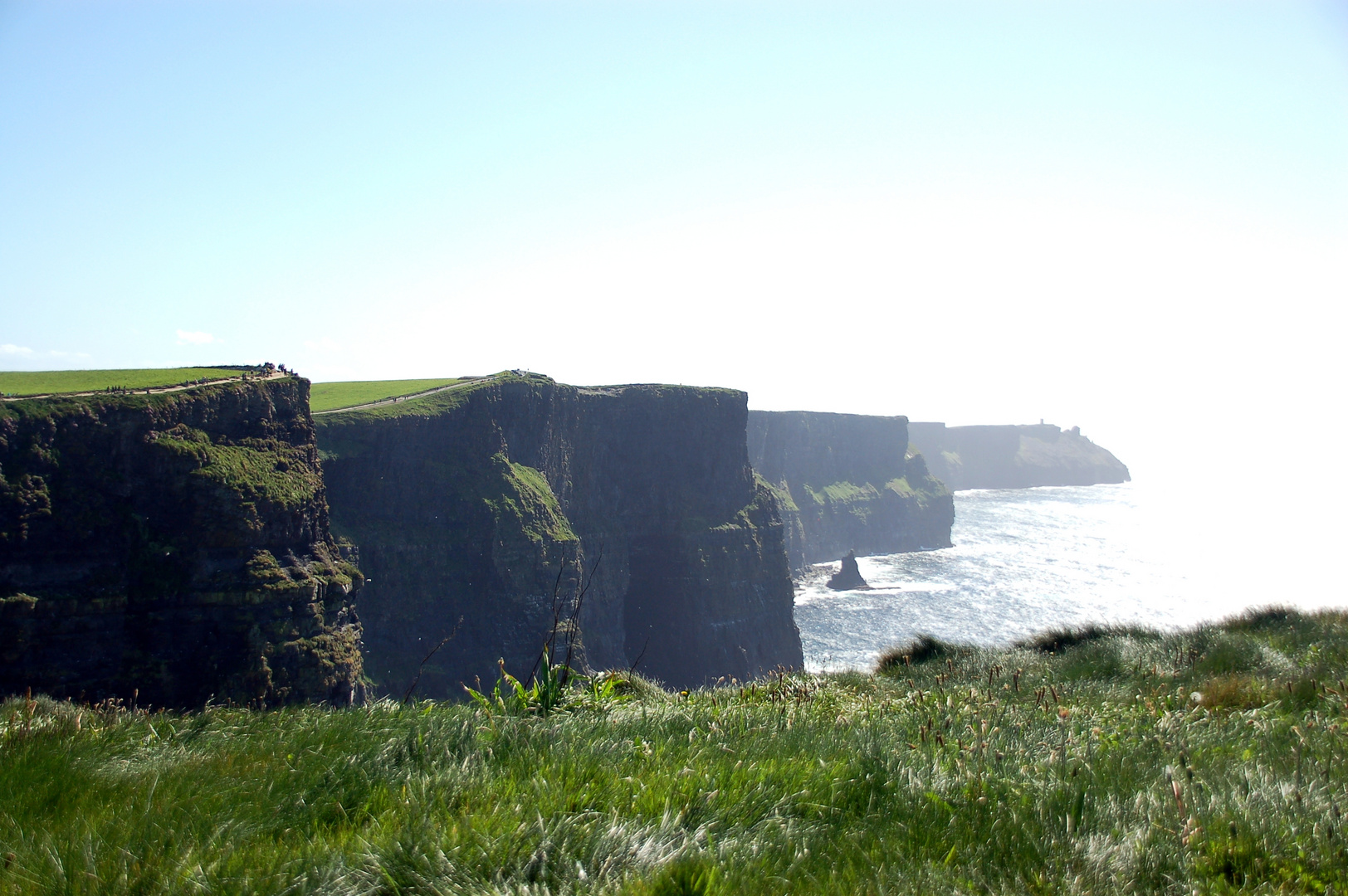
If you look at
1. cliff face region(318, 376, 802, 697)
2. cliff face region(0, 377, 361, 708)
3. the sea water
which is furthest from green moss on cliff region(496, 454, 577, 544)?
the sea water

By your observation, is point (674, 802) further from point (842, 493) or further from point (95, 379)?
point (842, 493)

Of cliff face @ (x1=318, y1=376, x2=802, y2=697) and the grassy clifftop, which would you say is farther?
cliff face @ (x1=318, y1=376, x2=802, y2=697)

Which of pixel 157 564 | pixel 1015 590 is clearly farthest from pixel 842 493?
pixel 157 564

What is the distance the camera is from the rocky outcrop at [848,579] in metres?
125

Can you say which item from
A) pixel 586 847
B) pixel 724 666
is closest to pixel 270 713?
pixel 586 847

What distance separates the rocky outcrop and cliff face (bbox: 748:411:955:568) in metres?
14.2

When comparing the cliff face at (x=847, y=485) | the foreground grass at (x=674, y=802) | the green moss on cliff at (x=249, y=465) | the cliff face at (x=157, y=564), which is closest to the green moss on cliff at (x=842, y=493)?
the cliff face at (x=847, y=485)

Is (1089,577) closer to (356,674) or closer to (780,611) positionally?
(780,611)

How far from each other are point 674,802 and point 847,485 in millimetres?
169914

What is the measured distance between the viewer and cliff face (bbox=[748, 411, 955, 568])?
150 m

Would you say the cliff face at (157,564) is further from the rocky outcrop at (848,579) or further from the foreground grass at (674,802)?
the rocky outcrop at (848,579)

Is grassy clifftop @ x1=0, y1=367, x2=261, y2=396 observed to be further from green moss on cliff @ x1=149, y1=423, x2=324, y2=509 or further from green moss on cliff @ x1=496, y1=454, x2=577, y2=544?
green moss on cliff @ x1=496, y1=454, x2=577, y2=544

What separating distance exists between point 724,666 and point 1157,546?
123500 mm

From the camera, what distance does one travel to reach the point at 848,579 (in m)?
126
